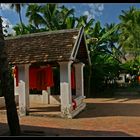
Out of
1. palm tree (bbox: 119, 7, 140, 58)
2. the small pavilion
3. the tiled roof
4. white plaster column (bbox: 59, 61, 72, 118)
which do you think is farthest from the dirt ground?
palm tree (bbox: 119, 7, 140, 58)

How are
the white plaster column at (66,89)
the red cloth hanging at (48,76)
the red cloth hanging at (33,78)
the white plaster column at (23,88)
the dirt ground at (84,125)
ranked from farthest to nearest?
the red cloth hanging at (33,78) < the red cloth hanging at (48,76) < the white plaster column at (23,88) < the white plaster column at (66,89) < the dirt ground at (84,125)

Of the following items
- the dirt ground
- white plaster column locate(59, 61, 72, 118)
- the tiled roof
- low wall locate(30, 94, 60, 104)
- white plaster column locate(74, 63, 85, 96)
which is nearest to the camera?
the dirt ground

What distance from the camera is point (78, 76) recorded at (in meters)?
17.4

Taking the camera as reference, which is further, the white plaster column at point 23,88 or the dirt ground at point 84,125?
the white plaster column at point 23,88

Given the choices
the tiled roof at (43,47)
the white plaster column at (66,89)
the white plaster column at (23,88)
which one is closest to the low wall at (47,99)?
the white plaster column at (23,88)

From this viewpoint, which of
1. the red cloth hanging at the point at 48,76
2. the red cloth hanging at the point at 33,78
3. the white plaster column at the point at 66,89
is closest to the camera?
the white plaster column at the point at 66,89

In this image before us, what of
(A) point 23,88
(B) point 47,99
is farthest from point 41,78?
(B) point 47,99

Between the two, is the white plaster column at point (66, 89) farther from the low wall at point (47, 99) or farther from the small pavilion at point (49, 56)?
the low wall at point (47, 99)

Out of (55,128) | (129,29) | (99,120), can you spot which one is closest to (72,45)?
(99,120)

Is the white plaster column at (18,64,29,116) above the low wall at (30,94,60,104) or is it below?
above

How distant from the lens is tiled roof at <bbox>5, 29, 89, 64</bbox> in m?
13.7

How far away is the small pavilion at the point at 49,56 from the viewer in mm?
13617

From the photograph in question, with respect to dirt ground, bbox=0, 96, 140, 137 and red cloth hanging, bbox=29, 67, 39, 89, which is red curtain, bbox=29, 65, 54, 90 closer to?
red cloth hanging, bbox=29, 67, 39, 89

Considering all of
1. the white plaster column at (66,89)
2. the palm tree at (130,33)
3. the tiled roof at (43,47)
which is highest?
the palm tree at (130,33)
